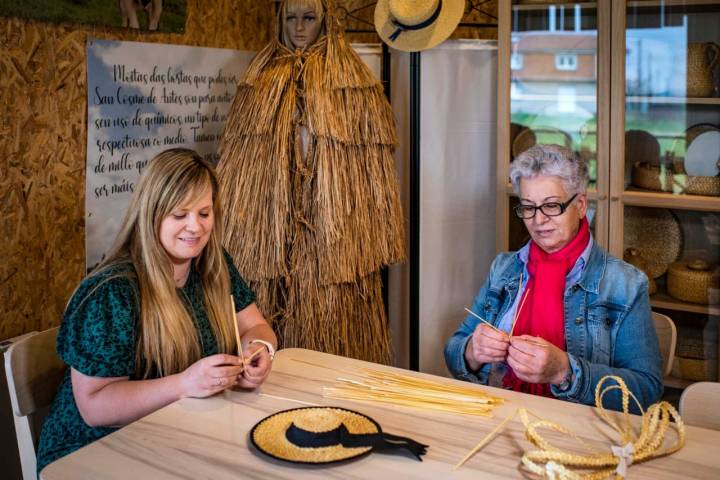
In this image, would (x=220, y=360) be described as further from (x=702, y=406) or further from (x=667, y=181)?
(x=667, y=181)

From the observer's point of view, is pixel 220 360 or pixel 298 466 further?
pixel 220 360

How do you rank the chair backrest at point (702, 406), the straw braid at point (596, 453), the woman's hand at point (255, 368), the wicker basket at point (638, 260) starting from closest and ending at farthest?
the straw braid at point (596, 453), the chair backrest at point (702, 406), the woman's hand at point (255, 368), the wicker basket at point (638, 260)

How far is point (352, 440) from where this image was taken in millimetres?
1521

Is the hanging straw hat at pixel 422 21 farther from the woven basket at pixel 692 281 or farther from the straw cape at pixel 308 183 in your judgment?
the woven basket at pixel 692 281

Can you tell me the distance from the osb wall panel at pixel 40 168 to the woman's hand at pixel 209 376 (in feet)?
3.28

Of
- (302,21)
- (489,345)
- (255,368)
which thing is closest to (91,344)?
(255,368)

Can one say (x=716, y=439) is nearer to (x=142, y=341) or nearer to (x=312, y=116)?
(x=142, y=341)

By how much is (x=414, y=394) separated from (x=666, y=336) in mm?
813

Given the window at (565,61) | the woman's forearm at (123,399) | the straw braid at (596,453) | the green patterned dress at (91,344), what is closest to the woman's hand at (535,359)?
the straw braid at (596,453)

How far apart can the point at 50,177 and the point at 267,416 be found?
133 centimetres

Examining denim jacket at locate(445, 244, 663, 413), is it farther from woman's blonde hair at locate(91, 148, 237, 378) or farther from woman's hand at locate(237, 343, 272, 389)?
woman's blonde hair at locate(91, 148, 237, 378)

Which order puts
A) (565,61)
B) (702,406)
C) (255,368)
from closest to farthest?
(702,406) < (255,368) < (565,61)

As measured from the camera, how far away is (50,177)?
8.52 ft

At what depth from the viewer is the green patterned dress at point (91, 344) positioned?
68.9 inches
